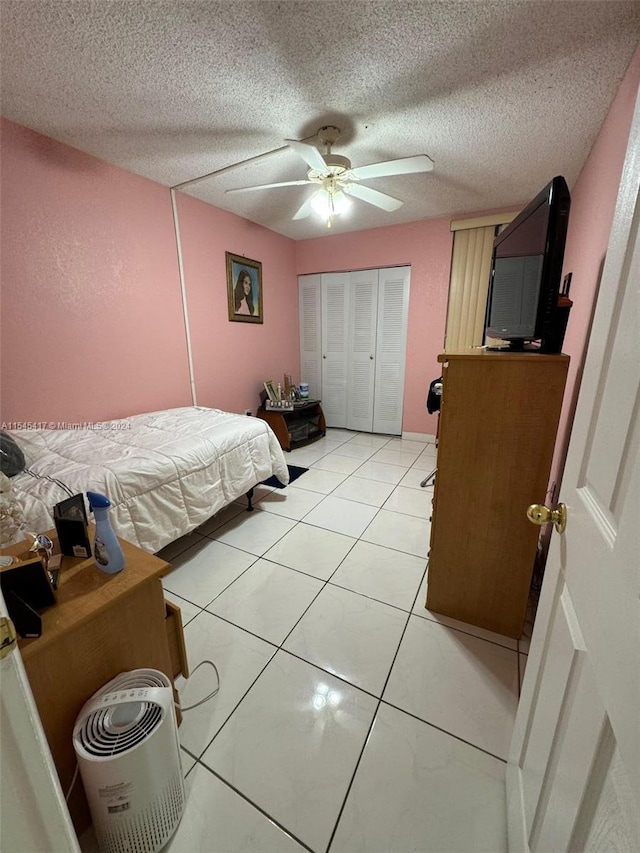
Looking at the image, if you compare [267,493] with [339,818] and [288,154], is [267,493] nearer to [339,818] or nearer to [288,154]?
[339,818]

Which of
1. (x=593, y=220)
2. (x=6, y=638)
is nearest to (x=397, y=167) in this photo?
(x=593, y=220)

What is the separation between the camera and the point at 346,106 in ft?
5.73

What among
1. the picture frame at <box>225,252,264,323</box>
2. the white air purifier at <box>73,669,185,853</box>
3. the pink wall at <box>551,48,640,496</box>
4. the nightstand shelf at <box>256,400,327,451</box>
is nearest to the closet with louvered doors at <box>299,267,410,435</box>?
the nightstand shelf at <box>256,400,327,451</box>

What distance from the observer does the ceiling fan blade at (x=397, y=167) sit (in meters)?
1.81

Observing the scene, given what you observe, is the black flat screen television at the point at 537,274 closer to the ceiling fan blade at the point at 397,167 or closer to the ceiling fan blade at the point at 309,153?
the ceiling fan blade at the point at 397,167

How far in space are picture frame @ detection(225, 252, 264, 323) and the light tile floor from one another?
95.9 inches

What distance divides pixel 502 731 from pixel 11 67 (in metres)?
3.35

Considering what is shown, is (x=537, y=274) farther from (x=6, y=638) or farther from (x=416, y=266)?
(x=416, y=266)

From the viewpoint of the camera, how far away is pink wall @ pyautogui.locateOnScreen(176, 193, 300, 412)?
3082 mm

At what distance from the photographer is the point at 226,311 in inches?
136

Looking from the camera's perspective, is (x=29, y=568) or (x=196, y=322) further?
(x=196, y=322)

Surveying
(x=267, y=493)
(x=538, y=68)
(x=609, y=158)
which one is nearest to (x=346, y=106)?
(x=538, y=68)

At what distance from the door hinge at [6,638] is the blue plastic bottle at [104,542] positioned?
53 cm

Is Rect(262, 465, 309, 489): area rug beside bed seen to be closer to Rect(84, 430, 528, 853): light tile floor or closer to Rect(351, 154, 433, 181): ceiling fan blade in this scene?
Rect(84, 430, 528, 853): light tile floor
